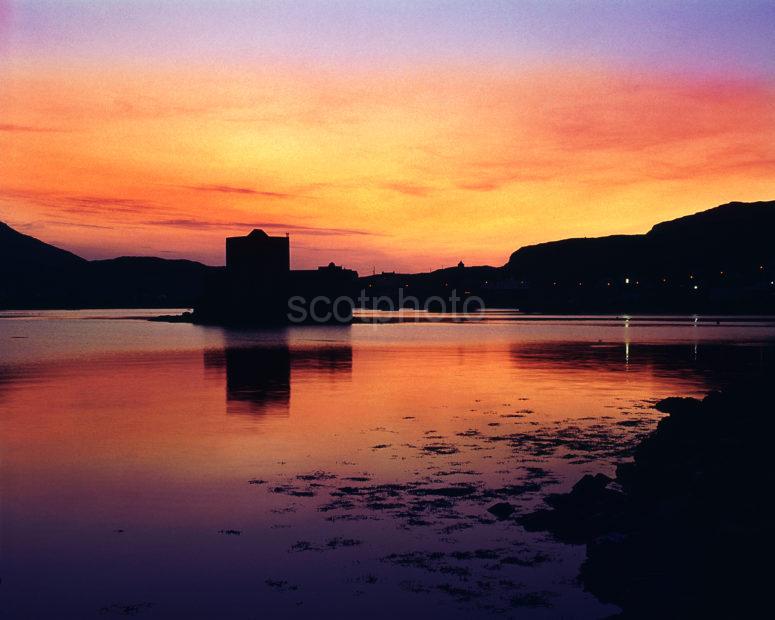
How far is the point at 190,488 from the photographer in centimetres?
1933

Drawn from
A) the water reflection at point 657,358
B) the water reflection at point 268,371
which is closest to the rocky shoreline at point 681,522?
the water reflection at point 268,371

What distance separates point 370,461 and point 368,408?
11.6m

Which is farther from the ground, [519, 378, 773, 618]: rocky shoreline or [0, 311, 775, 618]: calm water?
[519, 378, 773, 618]: rocky shoreline

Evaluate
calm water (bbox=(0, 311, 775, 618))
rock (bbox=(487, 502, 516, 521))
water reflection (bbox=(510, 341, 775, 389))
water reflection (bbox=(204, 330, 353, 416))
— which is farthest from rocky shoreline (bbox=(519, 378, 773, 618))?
water reflection (bbox=(510, 341, 775, 389))

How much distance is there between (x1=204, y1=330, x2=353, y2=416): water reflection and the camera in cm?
3577

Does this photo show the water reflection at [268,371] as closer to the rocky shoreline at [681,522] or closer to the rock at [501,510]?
the rock at [501,510]

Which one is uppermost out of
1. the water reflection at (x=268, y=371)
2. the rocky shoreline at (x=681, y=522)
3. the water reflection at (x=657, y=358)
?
the rocky shoreline at (x=681, y=522)

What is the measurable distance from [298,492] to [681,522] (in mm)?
9093

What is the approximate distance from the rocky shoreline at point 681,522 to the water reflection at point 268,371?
1756cm

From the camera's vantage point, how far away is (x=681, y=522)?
13.1 m

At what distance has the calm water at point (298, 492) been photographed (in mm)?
12641

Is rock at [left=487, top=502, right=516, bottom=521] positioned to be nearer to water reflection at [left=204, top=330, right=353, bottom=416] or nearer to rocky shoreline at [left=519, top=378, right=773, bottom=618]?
rocky shoreline at [left=519, top=378, right=773, bottom=618]

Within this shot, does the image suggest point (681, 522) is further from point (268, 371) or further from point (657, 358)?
point (657, 358)

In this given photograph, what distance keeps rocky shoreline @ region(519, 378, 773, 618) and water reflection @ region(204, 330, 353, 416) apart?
1756cm
